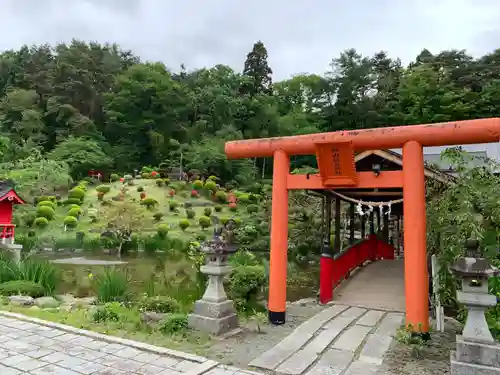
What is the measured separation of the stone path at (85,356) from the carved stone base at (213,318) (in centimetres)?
92

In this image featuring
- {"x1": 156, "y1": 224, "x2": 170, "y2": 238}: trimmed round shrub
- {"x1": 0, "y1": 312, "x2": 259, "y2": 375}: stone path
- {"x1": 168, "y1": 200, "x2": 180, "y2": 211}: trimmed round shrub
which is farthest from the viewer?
{"x1": 168, "y1": 200, "x2": 180, "y2": 211}: trimmed round shrub

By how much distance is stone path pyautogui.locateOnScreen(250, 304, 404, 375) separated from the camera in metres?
4.41

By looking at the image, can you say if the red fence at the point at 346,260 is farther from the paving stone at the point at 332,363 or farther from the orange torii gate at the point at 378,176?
the paving stone at the point at 332,363

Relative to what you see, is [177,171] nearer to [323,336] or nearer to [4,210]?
[4,210]

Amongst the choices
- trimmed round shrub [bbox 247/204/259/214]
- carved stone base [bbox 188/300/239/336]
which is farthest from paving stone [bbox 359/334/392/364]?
trimmed round shrub [bbox 247/204/259/214]

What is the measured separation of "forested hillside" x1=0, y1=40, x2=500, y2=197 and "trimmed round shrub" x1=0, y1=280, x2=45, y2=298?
17882 millimetres

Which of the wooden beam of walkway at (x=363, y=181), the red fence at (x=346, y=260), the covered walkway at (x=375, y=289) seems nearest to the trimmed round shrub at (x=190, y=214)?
the red fence at (x=346, y=260)

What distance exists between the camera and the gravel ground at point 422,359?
436 cm

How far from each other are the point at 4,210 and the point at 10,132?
27.2 metres

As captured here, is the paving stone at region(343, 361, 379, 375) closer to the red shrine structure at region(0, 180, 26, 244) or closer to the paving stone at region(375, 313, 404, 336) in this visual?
the paving stone at region(375, 313, 404, 336)

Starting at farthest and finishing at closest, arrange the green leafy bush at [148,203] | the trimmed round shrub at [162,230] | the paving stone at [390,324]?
the green leafy bush at [148,203] < the trimmed round shrub at [162,230] < the paving stone at [390,324]

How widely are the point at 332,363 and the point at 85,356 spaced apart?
2848 millimetres

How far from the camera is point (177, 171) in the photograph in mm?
29781

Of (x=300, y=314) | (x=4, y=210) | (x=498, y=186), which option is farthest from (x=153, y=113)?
(x=498, y=186)
